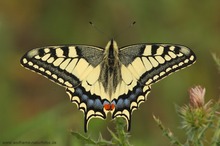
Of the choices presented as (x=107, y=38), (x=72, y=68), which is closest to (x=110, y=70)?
(x=72, y=68)

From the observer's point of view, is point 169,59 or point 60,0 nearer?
point 169,59

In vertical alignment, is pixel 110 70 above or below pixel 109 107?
above


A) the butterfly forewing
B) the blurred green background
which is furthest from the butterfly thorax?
the blurred green background

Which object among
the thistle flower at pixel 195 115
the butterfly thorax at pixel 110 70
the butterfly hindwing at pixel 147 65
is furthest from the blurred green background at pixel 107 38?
the thistle flower at pixel 195 115

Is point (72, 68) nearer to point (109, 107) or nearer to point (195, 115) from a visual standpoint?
point (109, 107)

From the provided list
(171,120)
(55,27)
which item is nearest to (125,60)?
(171,120)

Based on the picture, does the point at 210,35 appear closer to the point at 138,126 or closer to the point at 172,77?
the point at 172,77
